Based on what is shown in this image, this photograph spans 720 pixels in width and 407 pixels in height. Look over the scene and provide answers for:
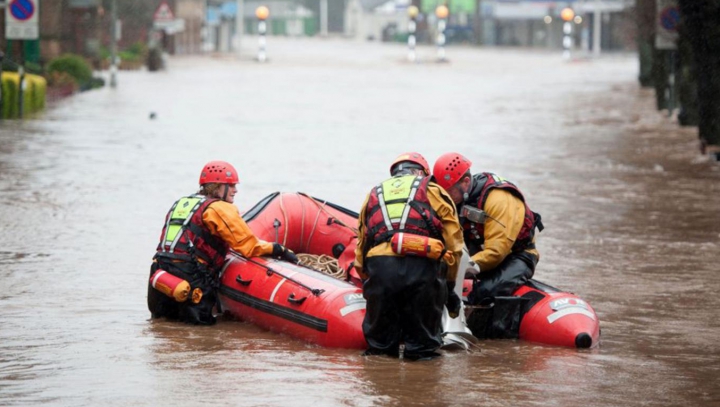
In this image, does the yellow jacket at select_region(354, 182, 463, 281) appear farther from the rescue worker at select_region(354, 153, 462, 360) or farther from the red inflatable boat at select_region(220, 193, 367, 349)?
the red inflatable boat at select_region(220, 193, 367, 349)

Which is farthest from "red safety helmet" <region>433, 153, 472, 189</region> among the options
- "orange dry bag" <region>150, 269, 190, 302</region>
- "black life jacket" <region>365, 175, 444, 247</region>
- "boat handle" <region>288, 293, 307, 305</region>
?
"orange dry bag" <region>150, 269, 190, 302</region>

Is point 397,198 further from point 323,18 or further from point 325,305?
point 323,18

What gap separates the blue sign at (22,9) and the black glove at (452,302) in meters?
20.9

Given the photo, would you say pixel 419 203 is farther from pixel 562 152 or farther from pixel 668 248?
pixel 562 152

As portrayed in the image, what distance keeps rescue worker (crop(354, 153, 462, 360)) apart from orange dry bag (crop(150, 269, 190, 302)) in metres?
1.43

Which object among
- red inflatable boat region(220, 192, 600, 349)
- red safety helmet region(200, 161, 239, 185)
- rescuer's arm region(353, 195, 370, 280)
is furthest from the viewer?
red safety helmet region(200, 161, 239, 185)

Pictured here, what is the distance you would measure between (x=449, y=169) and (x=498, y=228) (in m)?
0.61

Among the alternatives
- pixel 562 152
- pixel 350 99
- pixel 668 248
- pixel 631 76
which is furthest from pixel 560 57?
pixel 668 248

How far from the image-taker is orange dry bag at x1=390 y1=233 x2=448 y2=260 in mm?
8906

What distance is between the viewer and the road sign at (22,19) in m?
28.7

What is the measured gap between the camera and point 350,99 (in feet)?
129

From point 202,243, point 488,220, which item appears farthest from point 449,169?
point 202,243

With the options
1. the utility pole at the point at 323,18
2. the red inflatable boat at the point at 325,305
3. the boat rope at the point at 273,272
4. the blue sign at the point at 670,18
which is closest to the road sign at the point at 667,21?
the blue sign at the point at 670,18

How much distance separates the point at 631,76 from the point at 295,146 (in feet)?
103
